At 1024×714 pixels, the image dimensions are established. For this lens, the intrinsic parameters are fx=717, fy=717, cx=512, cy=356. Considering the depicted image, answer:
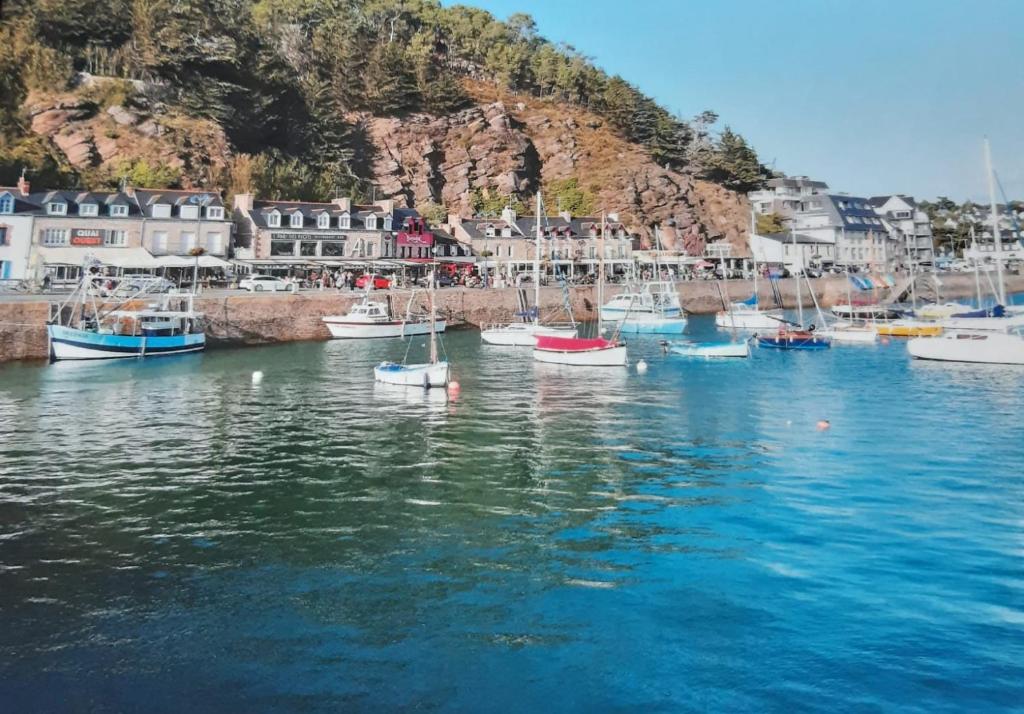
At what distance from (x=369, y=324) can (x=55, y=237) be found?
28.2 metres

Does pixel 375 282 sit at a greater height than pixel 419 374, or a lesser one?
greater

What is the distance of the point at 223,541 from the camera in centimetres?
1684

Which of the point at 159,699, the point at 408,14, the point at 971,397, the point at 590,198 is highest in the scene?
the point at 408,14

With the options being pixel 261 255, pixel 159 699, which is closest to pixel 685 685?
pixel 159 699

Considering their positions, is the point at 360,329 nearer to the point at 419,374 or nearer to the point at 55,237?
the point at 419,374

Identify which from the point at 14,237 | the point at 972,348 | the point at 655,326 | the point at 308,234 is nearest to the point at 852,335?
the point at 972,348

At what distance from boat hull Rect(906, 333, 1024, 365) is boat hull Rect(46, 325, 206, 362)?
5133cm

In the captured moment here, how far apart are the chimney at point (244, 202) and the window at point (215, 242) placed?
17.7ft

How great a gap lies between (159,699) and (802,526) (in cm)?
1431

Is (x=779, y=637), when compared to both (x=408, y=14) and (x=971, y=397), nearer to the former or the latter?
(x=971, y=397)

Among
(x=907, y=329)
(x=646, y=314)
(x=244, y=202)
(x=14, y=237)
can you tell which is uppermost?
(x=244, y=202)

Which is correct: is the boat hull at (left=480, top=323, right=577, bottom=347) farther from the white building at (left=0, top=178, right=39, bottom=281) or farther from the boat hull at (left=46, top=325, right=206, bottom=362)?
the white building at (left=0, top=178, right=39, bottom=281)

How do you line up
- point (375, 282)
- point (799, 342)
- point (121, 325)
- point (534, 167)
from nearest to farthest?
point (121, 325) < point (799, 342) < point (375, 282) < point (534, 167)

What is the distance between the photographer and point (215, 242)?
71.4 metres
